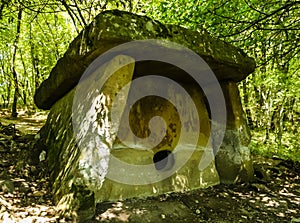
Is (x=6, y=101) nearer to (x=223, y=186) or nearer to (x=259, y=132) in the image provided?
(x=259, y=132)

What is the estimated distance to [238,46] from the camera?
17.4ft

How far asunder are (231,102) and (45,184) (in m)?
3.44

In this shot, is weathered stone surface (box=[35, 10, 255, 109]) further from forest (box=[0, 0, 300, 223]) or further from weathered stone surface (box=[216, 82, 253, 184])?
forest (box=[0, 0, 300, 223])

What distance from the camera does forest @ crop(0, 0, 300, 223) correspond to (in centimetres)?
452

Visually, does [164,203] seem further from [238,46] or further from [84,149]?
[238,46]

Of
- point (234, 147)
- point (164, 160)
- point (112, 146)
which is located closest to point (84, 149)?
point (112, 146)

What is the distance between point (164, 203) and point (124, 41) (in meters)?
2.17

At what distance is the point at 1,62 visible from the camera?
15.4 metres

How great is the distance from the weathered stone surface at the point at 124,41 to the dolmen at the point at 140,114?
0.05 ft

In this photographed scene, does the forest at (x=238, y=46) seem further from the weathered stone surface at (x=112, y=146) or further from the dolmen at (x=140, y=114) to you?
the dolmen at (x=140, y=114)

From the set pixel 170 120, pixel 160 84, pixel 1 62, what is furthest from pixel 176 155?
pixel 1 62

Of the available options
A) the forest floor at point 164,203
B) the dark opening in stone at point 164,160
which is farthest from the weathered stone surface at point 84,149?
the dark opening in stone at point 164,160

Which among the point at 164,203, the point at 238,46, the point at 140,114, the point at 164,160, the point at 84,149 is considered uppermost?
the point at 238,46

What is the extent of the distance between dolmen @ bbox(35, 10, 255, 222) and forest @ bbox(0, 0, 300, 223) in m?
0.42
